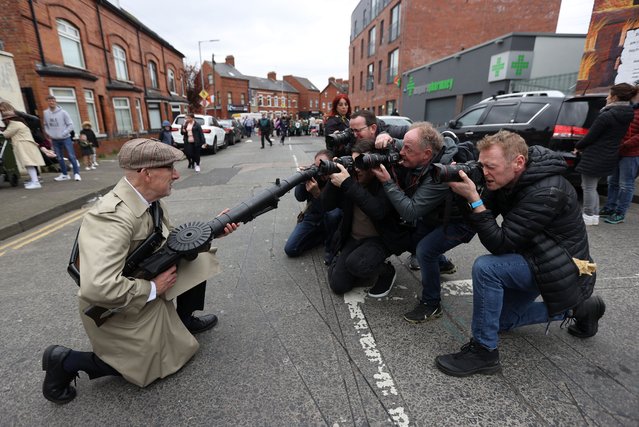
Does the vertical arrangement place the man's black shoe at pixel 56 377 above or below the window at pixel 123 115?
below

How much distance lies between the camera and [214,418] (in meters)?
1.83

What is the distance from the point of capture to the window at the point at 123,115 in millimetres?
16609

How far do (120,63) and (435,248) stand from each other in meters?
20.4

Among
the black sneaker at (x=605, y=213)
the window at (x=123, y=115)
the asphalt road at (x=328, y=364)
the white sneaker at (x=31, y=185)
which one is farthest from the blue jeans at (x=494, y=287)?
the window at (x=123, y=115)

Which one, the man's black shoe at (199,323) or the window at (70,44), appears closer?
the man's black shoe at (199,323)

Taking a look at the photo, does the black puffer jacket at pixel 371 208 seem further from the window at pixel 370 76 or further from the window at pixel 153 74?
the window at pixel 370 76

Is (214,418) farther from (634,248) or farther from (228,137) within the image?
(228,137)

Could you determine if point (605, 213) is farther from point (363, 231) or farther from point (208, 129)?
point (208, 129)

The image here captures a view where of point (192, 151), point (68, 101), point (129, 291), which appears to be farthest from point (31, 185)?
point (129, 291)

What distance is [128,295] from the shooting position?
5.55 feet

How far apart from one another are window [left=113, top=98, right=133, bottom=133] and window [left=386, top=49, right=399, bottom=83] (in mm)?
19776

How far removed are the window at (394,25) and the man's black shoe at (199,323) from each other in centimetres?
2884

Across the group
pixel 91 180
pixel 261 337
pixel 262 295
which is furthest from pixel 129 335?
pixel 91 180

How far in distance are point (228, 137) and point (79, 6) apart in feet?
30.3
